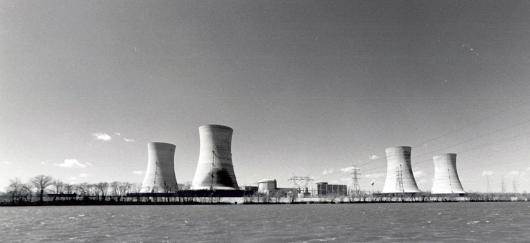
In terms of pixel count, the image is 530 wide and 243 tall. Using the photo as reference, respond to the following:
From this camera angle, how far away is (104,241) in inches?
513

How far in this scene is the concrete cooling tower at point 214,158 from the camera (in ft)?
150

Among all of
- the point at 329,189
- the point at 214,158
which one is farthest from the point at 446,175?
the point at 214,158

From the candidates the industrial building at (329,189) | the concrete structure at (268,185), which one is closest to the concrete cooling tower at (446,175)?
the industrial building at (329,189)

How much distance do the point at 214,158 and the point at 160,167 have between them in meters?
8.51

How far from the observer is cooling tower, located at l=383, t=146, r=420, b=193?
59.6m

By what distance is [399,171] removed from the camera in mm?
61250

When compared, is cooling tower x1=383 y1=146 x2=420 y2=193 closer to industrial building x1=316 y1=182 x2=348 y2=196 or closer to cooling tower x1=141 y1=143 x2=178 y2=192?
industrial building x1=316 y1=182 x2=348 y2=196

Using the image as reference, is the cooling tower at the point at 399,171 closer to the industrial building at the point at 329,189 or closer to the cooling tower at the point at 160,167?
the industrial building at the point at 329,189

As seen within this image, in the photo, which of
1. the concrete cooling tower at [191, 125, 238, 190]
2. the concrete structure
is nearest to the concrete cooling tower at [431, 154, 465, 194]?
the concrete structure

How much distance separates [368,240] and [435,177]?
63489 mm

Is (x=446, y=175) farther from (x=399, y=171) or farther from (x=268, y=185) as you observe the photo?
(x=268, y=185)

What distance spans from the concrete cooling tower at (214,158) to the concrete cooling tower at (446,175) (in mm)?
38456

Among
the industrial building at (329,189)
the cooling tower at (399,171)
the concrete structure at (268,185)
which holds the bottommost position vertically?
the industrial building at (329,189)

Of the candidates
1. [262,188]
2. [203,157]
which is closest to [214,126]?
[203,157]
